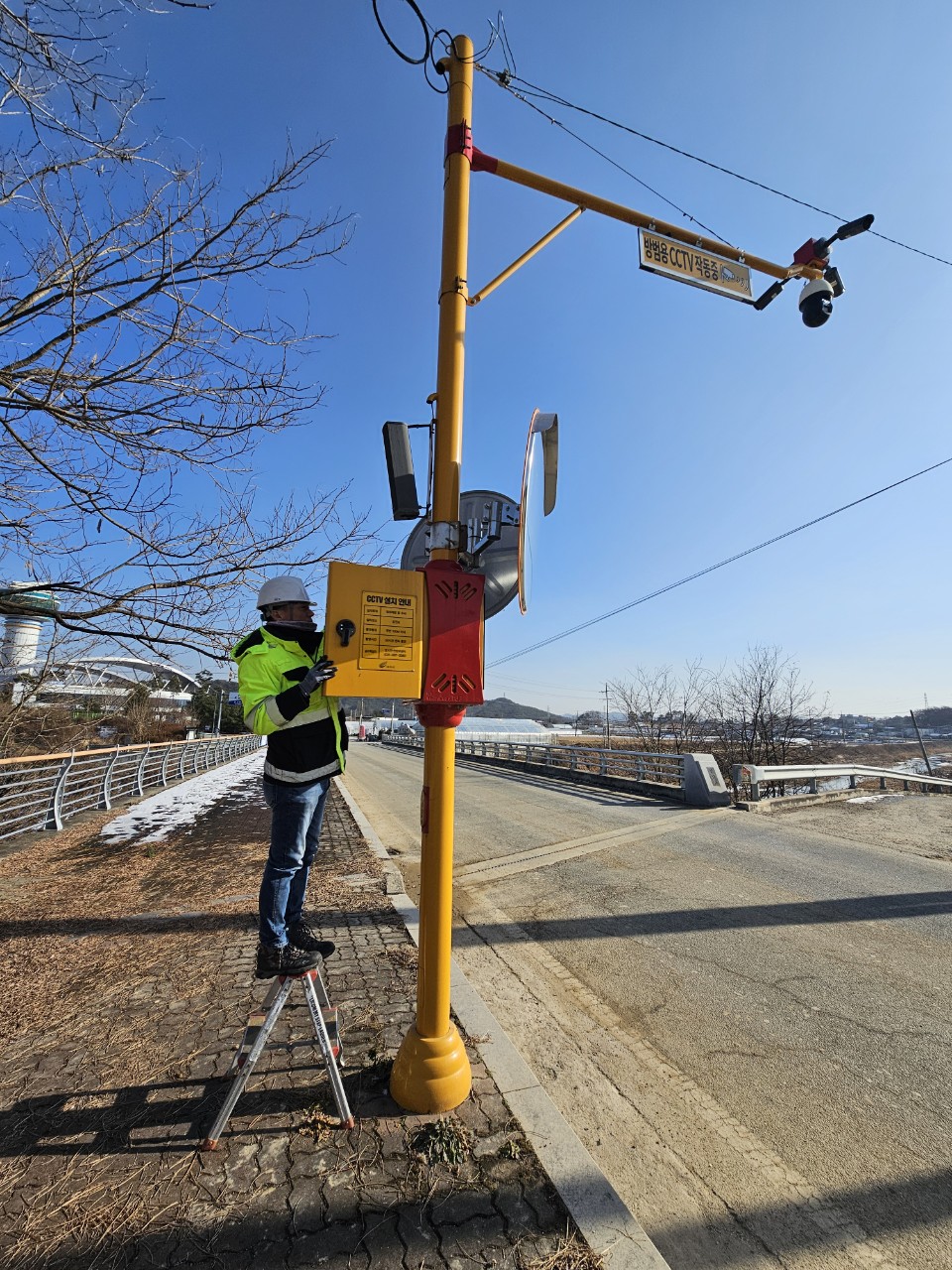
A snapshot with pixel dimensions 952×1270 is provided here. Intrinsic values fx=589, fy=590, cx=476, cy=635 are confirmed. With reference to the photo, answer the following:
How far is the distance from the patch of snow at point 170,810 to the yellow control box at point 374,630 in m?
7.73

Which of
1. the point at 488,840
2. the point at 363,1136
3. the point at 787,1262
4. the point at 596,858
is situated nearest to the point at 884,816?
the point at 596,858

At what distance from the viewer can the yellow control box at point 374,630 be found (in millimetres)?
2373

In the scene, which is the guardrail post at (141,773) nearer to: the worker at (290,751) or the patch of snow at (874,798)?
the worker at (290,751)

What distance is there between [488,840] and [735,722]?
689 inches

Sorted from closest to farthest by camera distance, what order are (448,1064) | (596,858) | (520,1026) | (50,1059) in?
(448,1064), (50,1059), (520,1026), (596,858)

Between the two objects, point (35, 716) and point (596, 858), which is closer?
point (596, 858)

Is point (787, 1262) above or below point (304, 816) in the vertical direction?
below

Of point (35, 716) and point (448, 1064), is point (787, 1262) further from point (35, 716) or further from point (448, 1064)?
point (35, 716)

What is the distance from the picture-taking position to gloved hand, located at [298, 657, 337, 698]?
234cm

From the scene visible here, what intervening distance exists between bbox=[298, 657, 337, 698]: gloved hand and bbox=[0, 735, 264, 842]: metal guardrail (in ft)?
23.2

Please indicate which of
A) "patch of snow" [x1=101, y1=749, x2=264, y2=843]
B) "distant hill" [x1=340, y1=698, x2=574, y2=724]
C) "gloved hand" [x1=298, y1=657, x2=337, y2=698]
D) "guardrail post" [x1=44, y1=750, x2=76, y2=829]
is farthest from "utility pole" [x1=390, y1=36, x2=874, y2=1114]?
"distant hill" [x1=340, y1=698, x2=574, y2=724]

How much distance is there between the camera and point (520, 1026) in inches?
134

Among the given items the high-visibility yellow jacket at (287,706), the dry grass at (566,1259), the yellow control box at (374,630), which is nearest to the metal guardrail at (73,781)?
the high-visibility yellow jacket at (287,706)

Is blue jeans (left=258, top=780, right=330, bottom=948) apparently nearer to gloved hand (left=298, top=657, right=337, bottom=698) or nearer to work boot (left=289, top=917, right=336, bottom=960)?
work boot (left=289, top=917, right=336, bottom=960)
